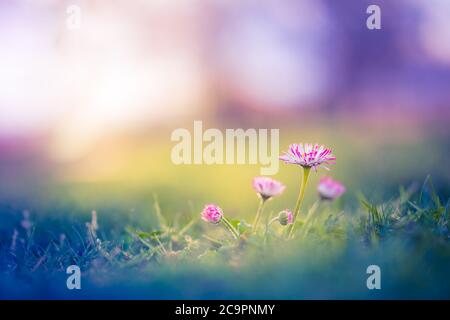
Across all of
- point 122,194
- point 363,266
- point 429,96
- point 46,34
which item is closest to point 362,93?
point 429,96

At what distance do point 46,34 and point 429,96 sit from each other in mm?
1141

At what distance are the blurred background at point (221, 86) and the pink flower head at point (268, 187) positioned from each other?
0.22 metres

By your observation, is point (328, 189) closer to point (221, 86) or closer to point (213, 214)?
point (213, 214)

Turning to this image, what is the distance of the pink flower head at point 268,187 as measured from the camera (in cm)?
157

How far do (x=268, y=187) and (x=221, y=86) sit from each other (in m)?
0.44

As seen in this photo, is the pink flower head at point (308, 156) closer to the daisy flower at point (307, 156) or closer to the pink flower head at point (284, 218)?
the daisy flower at point (307, 156)

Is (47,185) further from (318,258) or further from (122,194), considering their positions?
(318,258)

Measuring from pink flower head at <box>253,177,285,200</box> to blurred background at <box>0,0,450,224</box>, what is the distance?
0.22 m

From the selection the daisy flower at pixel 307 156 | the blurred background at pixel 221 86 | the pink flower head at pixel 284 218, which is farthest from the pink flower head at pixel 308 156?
the blurred background at pixel 221 86

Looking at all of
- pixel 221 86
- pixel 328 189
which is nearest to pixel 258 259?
pixel 328 189

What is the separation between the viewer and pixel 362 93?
1.86 m

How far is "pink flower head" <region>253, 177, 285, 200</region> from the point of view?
1570 mm

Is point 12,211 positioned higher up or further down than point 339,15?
further down

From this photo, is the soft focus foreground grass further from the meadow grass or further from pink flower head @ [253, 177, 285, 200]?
pink flower head @ [253, 177, 285, 200]
